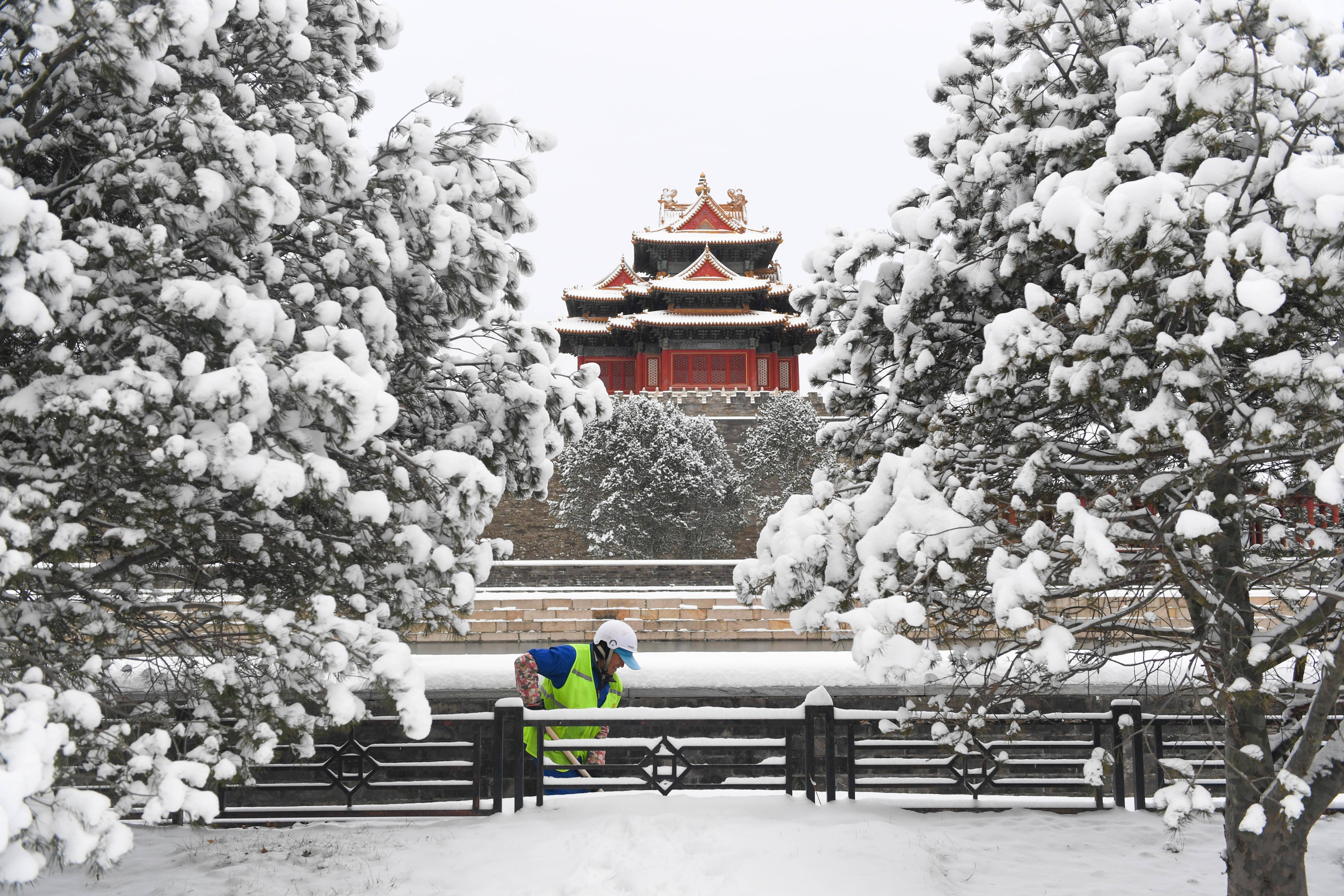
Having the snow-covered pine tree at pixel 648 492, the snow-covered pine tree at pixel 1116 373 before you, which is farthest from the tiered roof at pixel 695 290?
the snow-covered pine tree at pixel 1116 373

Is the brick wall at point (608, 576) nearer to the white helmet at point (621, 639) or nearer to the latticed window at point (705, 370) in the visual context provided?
the white helmet at point (621, 639)

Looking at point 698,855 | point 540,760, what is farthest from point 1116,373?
point 540,760

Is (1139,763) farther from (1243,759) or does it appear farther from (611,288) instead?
(611,288)

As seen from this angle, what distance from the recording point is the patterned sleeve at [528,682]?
563 cm

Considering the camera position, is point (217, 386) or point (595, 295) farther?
point (595, 295)

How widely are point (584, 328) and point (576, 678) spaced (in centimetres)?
2577

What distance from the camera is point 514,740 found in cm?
550

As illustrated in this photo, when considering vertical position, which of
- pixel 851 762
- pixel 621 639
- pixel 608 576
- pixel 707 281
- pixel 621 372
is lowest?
pixel 851 762

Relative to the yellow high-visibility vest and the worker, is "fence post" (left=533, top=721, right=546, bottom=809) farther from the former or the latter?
the yellow high-visibility vest

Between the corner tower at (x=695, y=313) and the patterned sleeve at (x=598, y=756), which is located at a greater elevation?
the corner tower at (x=695, y=313)

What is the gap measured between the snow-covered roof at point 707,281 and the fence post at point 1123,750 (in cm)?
2376

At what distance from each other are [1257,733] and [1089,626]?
3.09ft

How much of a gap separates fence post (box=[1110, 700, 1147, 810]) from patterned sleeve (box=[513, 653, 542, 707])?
11.2 ft

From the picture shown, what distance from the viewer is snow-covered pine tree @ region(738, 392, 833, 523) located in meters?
21.7
